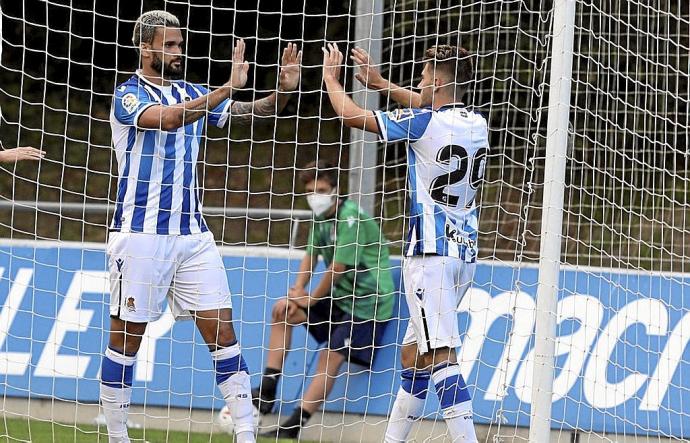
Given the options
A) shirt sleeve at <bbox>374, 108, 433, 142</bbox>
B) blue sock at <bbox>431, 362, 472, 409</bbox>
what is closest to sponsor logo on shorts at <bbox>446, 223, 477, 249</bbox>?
shirt sleeve at <bbox>374, 108, 433, 142</bbox>

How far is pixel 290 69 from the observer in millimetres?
5957

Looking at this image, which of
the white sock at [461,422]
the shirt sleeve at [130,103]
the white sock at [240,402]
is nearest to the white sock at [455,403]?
the white sock at [461,422]

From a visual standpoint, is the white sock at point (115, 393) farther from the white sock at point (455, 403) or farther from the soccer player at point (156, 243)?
the white sock at point (455, 403)

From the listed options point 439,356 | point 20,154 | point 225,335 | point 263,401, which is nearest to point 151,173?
point 20,154

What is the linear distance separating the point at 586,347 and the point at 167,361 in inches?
100

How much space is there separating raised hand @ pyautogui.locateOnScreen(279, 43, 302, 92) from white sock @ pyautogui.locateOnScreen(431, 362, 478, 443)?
1.51 m

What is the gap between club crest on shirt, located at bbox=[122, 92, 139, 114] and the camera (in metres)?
5.92

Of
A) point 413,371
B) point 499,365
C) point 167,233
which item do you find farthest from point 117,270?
point 499,365

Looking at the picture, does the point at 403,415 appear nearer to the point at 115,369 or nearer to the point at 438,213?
the point at 438,213

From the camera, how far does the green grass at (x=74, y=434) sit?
7.17 meters

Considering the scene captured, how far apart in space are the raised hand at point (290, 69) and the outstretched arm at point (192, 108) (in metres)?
0.21

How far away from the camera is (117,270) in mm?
6031

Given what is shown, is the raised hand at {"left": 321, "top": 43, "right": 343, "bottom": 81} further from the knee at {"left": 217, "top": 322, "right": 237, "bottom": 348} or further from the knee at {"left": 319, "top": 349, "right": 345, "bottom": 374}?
the knee at {"left": 319, "top": 349, "right": 345, "bottom": 374}

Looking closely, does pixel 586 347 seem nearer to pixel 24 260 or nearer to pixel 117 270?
pixel 117 270
